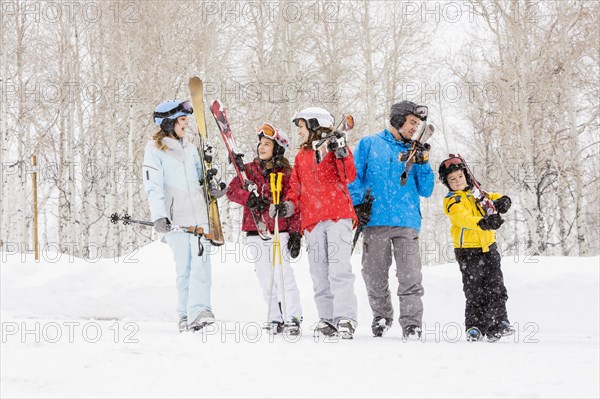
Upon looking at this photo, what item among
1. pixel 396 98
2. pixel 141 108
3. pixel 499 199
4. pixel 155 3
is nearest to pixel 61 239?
pixel 141 108

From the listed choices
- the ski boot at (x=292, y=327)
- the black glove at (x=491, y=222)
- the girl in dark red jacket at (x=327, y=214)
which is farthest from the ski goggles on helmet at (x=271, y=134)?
the black glove at (x=491, y=222)

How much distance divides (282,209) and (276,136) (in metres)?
0.76

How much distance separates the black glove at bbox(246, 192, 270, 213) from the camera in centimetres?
572

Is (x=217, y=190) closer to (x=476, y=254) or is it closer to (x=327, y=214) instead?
(x=327, y=214)

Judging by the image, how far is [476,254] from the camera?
5.90 m

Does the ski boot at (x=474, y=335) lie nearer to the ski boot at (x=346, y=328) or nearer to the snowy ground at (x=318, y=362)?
the snowy ground at (x=318, y=362)

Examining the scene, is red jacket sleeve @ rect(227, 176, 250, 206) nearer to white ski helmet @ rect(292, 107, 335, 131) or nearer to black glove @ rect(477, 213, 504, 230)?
white ski helmet @ rect(292, 107, 335, 131)

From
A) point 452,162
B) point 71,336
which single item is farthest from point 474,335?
point 71,336

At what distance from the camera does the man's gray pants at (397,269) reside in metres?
5.59

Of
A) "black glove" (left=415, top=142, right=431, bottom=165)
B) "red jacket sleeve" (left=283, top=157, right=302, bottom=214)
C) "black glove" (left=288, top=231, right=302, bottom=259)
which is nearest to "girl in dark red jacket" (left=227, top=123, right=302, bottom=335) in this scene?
"black glove" (left=288, top=231, right=302, bottom=259)

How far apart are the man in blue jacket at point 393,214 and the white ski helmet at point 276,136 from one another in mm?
687

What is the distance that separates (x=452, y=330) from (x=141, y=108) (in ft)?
42.9

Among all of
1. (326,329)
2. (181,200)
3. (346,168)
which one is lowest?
(326,329)

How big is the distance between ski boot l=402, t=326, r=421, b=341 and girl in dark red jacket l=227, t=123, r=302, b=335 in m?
0.90
